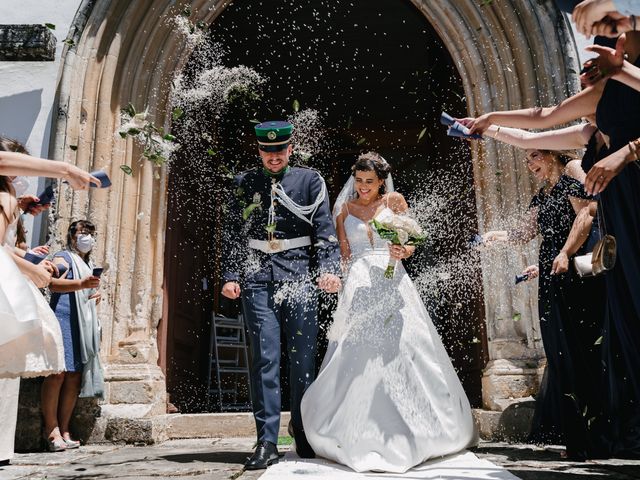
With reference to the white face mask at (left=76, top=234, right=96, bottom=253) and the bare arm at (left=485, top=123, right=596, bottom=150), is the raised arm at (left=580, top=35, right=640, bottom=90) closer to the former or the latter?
the bare arm at (left=485, top=123, right=596, bottom=150)

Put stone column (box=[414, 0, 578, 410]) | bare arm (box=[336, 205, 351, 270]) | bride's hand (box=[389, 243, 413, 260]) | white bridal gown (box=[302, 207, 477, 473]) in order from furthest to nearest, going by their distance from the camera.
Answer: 1. stone column (box=[414, 0, 578, 410])
2. bare arm (box=[336, 205, 351, 270])
3. bride's hand (box=[389, 243, 413, 260])
4. white bridal gown (box=[302, 207, 477, 473])

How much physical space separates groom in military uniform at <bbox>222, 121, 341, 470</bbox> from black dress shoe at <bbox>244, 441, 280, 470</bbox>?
0.39 ft

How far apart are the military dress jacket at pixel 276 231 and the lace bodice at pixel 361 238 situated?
0.21 m

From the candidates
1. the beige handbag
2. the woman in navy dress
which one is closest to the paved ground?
the woman in navy dress

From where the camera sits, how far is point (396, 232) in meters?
3.55

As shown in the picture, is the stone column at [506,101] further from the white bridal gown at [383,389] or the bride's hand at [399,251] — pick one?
the bride's hand at [399,251]

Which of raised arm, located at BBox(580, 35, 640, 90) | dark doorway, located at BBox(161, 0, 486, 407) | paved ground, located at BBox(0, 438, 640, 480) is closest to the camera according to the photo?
raised arm, located at BBox(580, 35, 640, 90)

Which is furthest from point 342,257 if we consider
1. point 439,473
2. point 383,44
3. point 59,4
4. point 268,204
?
point 383,44

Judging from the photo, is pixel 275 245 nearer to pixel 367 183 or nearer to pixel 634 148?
pixel 367 183

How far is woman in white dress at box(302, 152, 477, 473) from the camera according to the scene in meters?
3.16

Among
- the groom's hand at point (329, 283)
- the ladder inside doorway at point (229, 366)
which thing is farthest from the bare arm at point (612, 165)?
the ladder inside doorway at point (229, 366)

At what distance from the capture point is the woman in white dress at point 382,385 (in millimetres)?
3158

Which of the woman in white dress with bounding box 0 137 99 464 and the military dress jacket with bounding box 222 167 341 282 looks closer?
the woman in white dress with bounding box 0 137 99 464

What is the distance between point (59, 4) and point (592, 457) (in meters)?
5.95
